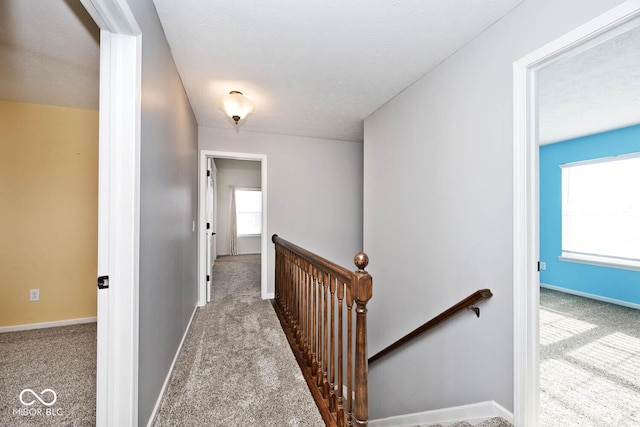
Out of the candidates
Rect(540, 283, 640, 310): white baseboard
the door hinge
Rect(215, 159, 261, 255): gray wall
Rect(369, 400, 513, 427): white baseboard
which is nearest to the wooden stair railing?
Rect(369, 400, 513, 427): white baseboard

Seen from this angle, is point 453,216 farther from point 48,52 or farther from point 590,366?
point 48,52

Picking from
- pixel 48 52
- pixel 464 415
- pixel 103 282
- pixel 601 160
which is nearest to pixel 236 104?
pixel 48 52

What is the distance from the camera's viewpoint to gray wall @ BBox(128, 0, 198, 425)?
4.42ft

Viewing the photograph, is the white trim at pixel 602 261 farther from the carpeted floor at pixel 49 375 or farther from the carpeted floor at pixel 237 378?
the carpeted floor at pixel 49 375

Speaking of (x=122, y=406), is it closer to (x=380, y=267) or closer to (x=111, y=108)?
(x=111, y=108)

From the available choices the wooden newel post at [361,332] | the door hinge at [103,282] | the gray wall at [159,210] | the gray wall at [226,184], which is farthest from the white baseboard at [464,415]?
the gray wall at [226,184]

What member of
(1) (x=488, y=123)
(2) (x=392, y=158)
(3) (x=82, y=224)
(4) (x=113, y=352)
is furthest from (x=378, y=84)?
(3) (x=82, y=224)

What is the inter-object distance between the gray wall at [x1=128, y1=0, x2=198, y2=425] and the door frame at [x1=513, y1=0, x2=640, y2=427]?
6.46 ft

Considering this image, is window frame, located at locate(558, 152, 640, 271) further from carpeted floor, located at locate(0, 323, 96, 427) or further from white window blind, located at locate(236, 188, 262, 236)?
white window blind, located at locate(236, 188, 262, 236)

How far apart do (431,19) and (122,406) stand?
2568 mm

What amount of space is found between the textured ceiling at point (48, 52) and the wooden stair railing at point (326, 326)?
1.99m

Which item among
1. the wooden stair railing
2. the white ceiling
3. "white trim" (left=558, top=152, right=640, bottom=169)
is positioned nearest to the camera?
the wooden stair railing

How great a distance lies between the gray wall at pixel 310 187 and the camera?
375cm

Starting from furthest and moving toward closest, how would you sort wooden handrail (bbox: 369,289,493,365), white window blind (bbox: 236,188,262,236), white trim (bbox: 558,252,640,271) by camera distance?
1. white window blind (bbox: 236,188,262,236)
2. white trim (bbox: 558,252,640,271)
3. wooden handrail (bbox: 369,289,493,365)
